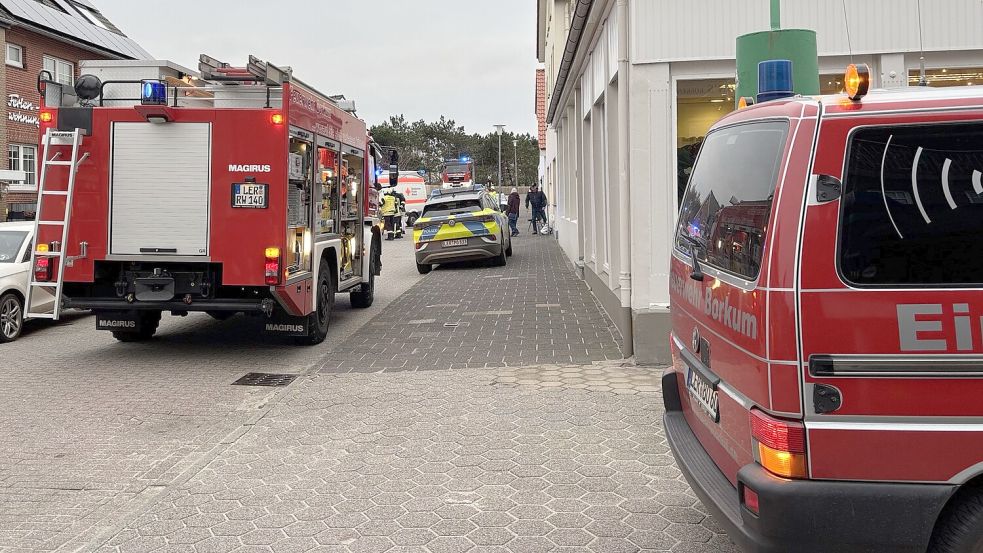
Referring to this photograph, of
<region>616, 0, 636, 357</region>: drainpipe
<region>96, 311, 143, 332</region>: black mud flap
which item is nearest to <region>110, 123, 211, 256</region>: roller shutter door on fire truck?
<region>96, 311, 143, 332</region>: black mud flap

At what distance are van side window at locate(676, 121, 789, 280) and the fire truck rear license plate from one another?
536 cm

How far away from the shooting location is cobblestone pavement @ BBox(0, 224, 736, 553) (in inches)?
170

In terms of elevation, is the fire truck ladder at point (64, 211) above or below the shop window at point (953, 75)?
below

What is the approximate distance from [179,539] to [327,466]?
1.27 m

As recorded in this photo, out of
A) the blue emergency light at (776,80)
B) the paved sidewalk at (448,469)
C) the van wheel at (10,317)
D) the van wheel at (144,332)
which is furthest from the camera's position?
the van wheel at (10,317)

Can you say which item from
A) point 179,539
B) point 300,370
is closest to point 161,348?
point 300,370

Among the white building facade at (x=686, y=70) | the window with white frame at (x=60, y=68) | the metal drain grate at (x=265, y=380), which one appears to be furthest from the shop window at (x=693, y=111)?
the window with white frame at (x=60, y=68)

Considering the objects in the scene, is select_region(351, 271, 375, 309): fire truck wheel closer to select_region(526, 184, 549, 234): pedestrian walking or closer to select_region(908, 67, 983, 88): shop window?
select_region(908, 67, 983, 88): shop window

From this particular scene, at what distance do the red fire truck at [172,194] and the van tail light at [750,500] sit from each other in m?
6.28

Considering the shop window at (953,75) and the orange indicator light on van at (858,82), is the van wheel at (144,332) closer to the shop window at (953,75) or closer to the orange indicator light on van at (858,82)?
the shop window at (953,75)

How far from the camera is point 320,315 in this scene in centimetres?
1009

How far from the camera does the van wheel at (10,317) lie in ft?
34.2

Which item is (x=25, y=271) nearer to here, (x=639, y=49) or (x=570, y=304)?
(x=570, y=304)

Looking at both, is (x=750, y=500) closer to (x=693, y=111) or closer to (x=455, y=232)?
(x=693, y=111)
